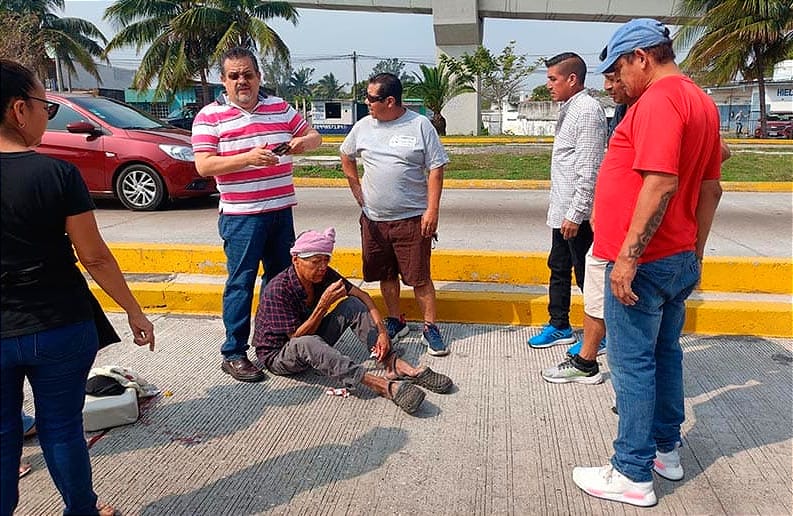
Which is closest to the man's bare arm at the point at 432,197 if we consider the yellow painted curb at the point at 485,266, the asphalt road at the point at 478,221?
the yellow painted curb at the point at 485,266

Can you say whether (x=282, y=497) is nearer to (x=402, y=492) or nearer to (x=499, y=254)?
(x=402, y=492)

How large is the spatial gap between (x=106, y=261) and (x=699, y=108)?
2.15 m

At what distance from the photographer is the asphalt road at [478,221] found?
7008 millimetres

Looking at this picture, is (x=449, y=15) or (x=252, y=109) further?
(x=449, y=15)

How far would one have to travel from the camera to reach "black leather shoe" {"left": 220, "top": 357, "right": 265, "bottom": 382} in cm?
380

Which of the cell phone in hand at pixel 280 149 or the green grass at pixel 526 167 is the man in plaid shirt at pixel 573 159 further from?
the green grass at pixel 526 167

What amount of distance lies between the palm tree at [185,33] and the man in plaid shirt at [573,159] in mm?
24670

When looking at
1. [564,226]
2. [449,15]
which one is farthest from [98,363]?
[449,15]

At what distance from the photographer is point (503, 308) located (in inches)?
186

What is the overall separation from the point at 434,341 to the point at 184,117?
25774mm

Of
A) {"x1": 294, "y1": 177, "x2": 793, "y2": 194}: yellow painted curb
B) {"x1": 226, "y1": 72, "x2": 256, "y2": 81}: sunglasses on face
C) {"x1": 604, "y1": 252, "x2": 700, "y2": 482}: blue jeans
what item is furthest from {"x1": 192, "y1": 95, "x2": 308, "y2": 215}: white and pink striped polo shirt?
{"x1": 294, "y1": 177, "x2": 793, "y2": 194}: yellow painted curb

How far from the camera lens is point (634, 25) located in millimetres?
2434

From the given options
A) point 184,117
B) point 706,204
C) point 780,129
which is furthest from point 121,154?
point 780,129

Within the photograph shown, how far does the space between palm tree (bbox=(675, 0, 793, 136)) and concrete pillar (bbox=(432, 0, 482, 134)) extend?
825 cm
